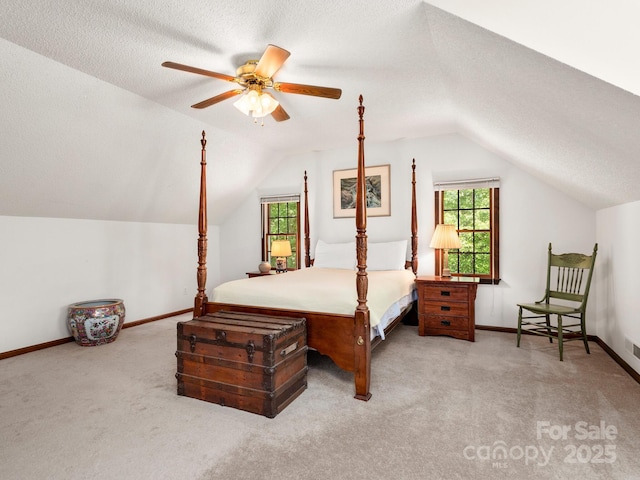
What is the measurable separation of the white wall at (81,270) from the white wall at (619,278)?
5.43 metres

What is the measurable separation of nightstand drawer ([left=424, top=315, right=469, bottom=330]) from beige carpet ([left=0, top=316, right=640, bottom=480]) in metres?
0.64

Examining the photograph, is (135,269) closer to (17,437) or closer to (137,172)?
(137,172)

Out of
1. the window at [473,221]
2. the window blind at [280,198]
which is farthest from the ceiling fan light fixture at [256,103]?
the window blind at [280,198]

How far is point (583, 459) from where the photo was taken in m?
1.81

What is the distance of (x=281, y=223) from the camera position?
19.1ft

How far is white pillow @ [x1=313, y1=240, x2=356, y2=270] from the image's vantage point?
471 centimetres

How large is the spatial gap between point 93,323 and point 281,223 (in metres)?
3.01

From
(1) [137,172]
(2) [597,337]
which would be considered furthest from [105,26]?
(2) [597,337]

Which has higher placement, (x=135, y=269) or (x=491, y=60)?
(x=491, y=60)

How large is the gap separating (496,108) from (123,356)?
13.5 feet

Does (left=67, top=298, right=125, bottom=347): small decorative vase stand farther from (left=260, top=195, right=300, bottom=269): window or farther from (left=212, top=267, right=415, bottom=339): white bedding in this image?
(left=260, top=195, right=300, bottom=269): window

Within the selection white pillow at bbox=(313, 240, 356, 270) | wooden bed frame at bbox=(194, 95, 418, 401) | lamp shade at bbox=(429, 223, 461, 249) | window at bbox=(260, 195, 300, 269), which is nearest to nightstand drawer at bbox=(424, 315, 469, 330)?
lamp shade at bbox=(429, 223, 461, 249)

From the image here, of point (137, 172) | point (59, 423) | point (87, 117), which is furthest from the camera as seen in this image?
point (137, 172)

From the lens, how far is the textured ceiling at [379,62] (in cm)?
189
